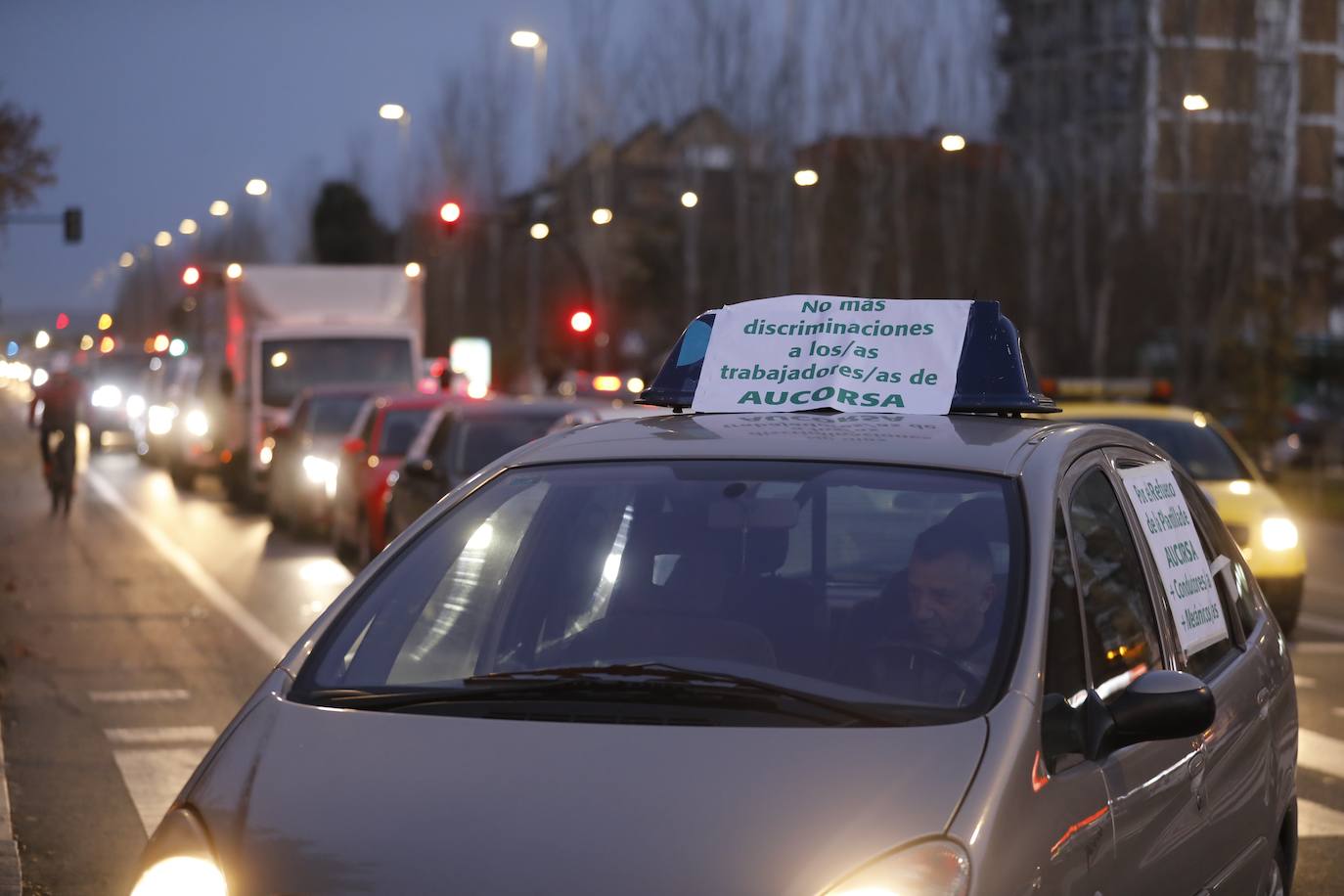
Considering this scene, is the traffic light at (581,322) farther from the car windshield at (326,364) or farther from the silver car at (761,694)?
the silver car at (761,694)

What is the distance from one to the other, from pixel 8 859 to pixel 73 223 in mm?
64807

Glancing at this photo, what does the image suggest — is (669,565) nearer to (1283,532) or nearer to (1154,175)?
(1283,532)

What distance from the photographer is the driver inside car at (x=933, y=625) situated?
391cm

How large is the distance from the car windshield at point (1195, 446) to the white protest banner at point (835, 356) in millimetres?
9776

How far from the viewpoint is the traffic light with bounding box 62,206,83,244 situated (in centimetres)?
6844

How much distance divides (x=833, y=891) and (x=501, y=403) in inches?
524

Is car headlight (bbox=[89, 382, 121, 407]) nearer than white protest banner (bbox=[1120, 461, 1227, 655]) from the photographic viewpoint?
No

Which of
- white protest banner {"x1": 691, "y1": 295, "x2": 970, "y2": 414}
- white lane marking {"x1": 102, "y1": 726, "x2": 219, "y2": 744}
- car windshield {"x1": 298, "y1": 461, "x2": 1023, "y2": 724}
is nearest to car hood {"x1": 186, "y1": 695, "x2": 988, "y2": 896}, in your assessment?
car windshield {"x1": 298, "y1": 461, "x2": 1023, "y2": 724}

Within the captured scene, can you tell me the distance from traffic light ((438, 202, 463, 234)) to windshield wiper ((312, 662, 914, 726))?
3597 centimetres

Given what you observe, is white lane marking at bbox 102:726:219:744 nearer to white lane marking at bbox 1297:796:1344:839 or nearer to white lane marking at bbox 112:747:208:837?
white lane marking at bbox 112:747:208:837

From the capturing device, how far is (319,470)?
2275 centimetres

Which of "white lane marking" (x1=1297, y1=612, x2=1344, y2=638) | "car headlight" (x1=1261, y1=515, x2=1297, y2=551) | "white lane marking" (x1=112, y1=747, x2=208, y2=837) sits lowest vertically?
"white lane marking" (x1=1297, y1=612, x2=1344, y2=638)

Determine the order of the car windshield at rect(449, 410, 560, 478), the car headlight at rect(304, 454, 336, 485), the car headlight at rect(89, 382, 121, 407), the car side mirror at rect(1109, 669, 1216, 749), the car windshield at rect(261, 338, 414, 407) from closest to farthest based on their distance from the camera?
1. the car side mirror at rect(1109, 669, 1216, 749)
2. the car windshield at rect(449, 410, 560, 478)
3. the car headlight at rect(304, 454, 336, 485)
4. the car windshield at rect(261, 338, 414, 407)
5. the car headlight at rect(89, 382, 121, 407)

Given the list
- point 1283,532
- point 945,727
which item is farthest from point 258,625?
point 945,727
